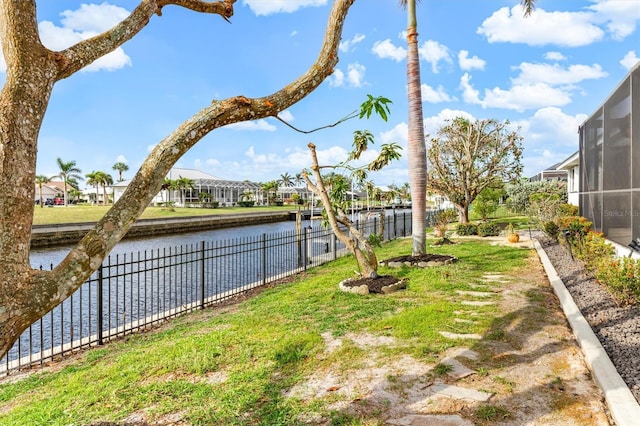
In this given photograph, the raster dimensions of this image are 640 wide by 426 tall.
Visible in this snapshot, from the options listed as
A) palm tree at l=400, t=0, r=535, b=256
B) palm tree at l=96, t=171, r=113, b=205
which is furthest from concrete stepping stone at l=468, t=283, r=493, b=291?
palm tree at l=96, t=171, r=113, b=205

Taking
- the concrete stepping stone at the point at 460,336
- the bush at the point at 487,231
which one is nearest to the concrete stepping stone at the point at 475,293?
the concrete stepping stone at the point at 460,336

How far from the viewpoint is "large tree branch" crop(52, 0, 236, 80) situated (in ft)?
7.62

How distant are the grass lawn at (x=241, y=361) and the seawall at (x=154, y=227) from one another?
1058 cm

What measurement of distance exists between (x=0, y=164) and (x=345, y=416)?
2.99m

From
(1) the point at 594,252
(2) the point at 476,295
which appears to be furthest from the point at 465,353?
(1) the point at 594,252

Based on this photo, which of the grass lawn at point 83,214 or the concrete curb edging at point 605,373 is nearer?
the concrete curb edging at point 605,373

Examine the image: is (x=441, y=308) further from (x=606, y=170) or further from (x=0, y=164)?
(x=606, y=170)

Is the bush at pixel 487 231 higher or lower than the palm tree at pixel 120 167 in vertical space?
lower

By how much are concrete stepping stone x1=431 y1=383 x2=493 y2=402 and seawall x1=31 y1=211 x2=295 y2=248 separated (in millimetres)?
14313

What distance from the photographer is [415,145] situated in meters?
11.5

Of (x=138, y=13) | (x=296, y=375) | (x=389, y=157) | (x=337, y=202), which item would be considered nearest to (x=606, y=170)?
(x=389, y=157)

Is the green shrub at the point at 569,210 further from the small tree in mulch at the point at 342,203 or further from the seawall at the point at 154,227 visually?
the seawall at the point at 154,227

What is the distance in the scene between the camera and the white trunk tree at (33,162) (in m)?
1.96

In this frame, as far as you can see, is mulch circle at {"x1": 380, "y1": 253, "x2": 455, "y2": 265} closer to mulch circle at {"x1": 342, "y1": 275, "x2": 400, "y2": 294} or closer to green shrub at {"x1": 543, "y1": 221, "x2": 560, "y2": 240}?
mulch circle at {"x1": 342, "y1": 275, "x2": 400, "y2": 294}
